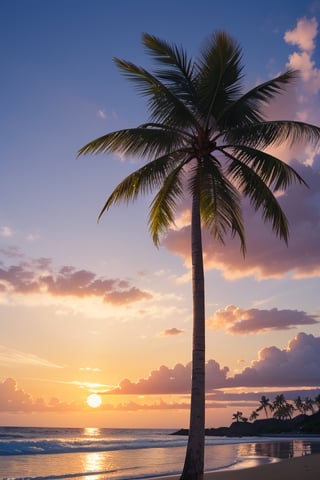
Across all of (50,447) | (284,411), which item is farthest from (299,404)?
(50,447)

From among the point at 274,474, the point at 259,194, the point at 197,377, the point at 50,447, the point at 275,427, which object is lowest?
the point at 50,447

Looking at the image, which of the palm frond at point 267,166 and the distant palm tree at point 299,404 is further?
the distant palm tree at point 299,404

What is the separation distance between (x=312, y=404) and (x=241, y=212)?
145 m

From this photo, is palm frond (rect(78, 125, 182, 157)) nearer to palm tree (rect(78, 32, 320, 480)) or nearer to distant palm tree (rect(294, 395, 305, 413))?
palm tree (rect(78, 32, 320, 480))

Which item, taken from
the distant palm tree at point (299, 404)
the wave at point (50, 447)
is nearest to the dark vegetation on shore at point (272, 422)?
the distant palm tree at point (299, 404)

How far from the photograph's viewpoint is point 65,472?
855 inches

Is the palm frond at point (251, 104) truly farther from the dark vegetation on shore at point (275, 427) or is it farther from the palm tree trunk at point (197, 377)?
the dark vegetation on shore at point (275, 427)

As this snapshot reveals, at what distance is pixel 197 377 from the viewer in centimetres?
1191

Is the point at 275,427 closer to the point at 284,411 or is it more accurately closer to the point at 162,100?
the point at 284,411

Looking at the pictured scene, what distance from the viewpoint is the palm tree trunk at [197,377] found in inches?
446

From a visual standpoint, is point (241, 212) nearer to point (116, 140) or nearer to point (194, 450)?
point (116, 140)

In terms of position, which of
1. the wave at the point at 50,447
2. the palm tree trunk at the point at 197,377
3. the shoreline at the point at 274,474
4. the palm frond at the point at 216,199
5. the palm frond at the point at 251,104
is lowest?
the wave at the point at 50,447

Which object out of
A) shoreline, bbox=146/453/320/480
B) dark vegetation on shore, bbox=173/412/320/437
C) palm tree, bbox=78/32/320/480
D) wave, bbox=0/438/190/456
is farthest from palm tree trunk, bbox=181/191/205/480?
dark vegetation on shore, bbox=173/412/320/437

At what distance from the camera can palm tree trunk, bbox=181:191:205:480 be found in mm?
11327
